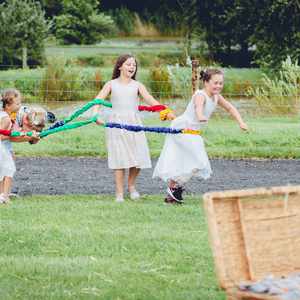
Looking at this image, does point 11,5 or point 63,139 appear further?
point 11,5

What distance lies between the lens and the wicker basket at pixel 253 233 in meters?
5.28

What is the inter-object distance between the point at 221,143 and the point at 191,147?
574cm

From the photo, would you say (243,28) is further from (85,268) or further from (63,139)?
(85,268)

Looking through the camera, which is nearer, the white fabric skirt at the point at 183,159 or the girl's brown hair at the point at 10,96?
the white fabric skirt at the point at 183,159

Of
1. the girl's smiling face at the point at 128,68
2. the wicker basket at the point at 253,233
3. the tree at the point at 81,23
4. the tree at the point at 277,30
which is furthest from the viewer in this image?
the tree at the point at 81,23

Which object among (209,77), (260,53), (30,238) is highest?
(209,77)

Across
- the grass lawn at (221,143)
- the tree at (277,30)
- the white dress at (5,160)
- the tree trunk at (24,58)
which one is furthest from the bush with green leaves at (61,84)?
the white dress at (5,160)

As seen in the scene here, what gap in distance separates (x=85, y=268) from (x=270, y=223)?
2358 mm

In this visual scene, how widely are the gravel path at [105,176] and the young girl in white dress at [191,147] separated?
111 centimetres

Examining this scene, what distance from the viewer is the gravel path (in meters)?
12.4

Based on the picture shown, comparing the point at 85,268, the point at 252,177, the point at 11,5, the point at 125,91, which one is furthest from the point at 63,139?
the point at 11,5

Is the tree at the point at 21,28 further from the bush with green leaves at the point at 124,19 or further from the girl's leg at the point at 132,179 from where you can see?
the girl's leg at the point at 132,179

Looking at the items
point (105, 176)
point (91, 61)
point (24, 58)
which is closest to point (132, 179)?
point (105, 176)

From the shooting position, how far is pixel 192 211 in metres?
10.3
